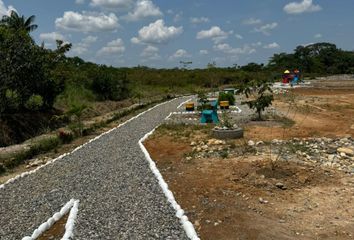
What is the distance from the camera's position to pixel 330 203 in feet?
21.4

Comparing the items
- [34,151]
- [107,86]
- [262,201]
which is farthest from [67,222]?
[107,86]

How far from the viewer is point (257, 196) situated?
272 inches

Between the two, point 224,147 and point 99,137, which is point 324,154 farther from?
point 99,137

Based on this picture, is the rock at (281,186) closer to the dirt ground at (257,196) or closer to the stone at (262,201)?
the dirt ground at (257,196)

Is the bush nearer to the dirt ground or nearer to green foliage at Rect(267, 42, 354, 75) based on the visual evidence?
the dirt ground

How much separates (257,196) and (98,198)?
101 inches

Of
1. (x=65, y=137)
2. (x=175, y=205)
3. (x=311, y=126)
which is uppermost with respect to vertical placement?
(x=65, y=137)

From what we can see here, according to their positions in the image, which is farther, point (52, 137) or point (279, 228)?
point (52, 137)

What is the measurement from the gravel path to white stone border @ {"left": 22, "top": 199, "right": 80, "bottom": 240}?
3.5 inches

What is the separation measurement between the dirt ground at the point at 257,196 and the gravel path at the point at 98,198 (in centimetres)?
45

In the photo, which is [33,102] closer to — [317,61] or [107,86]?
[107,86]

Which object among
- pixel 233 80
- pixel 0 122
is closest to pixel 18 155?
pixel 0 122

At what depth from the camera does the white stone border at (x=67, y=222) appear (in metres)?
5.45

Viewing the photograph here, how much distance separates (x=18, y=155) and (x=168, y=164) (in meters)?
3.75
